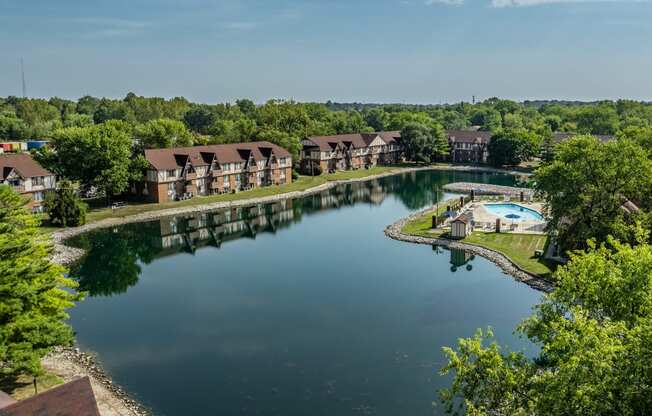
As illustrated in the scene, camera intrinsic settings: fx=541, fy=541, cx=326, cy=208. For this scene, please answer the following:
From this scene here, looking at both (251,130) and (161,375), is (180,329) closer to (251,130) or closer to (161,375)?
(161,375)

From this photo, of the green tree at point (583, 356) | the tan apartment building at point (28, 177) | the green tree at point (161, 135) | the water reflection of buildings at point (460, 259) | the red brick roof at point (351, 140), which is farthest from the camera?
the red brick roof at point (351, 140)

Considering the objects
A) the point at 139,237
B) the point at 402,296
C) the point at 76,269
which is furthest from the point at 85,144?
the point at 402,296

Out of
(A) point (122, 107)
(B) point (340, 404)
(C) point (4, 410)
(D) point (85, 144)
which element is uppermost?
(A) point (122, 107)

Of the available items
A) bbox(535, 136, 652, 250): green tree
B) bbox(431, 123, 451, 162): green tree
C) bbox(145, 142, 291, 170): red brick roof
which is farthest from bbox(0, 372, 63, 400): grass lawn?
bbox(431, 123, 451, 162): green tree

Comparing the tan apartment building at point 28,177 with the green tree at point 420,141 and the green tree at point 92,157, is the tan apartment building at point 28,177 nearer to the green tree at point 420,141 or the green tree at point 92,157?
the green tree at point 92,157

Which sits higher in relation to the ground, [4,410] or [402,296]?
[4,410]

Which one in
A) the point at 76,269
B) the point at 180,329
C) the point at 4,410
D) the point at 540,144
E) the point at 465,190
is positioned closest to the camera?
the point at 4,410

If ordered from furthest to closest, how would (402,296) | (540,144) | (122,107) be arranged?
(122,107) < (540,144) < (402,296)

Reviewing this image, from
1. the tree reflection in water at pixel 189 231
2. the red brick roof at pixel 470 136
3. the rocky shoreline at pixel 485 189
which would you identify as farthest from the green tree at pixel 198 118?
the rocky shoreline at pixel 485 189
